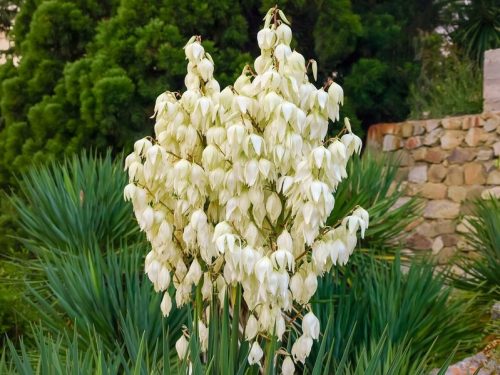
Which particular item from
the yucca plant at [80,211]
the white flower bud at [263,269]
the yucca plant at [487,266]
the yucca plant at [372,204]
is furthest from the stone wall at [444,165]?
the white flower bud at [263,269]

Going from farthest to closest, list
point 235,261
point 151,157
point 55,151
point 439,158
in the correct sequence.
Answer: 1. point 439,158
2. point 55,151
3. point 151,157
4. point 235,261

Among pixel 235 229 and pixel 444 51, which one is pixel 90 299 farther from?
pixel 444 51

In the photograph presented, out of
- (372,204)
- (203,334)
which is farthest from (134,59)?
(203,334)

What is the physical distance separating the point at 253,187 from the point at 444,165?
486 centimetres

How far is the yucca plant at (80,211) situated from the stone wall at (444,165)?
9.47 feet

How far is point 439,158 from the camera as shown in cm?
736

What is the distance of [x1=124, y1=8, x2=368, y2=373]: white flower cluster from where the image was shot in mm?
2713

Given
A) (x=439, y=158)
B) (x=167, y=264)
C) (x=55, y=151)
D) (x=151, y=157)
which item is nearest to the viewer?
(x=151, y=157)

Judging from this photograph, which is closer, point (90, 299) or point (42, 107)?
point (90, 299)

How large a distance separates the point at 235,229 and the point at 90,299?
4.27 feet

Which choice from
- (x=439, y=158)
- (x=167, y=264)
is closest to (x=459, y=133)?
(x=439, y=158)

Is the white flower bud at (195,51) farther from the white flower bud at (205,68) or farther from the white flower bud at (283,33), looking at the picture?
the white flower bud at (283,33)

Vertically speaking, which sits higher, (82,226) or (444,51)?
(444,51)

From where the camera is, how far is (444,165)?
734cm
